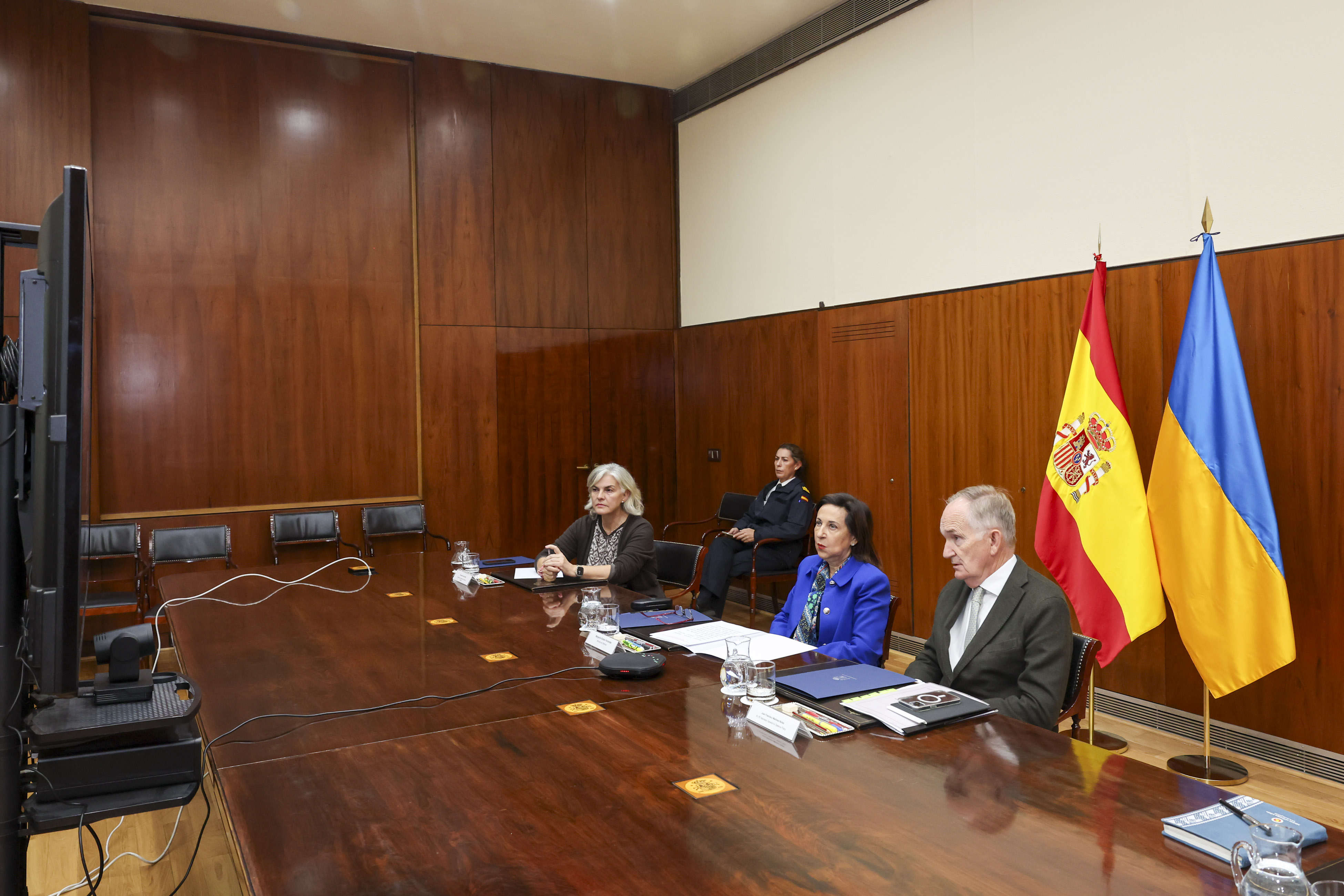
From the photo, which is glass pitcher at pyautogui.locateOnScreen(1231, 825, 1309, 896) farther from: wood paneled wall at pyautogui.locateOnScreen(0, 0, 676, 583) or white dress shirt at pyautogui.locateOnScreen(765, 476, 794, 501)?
wood paneled wall at pyautogui.locateOnScreen(0, 0, 676, 583)

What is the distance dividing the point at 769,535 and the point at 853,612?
327 centimetres

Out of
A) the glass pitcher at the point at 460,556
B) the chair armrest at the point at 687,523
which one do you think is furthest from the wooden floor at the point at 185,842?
the chair armrest at the point at 687,523

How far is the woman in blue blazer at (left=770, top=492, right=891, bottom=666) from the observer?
3.17 m

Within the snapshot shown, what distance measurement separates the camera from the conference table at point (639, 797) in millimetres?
1496

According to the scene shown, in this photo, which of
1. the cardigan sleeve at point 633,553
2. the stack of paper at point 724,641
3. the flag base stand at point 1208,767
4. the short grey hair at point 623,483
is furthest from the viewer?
the short grey hair at point 623,483

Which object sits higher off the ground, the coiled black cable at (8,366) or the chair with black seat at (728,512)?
the coiled black cable at (8,366)

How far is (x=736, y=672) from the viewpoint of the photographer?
2.42 m

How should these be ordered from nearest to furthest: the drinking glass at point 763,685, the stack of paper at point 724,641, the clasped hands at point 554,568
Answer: the drinking glass at point 763,685 → the stack of paper at point 724,641 → the clasped hands at point 554,568

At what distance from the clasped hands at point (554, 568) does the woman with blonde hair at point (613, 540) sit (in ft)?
0.13

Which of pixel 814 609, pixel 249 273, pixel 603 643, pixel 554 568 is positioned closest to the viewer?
pixel 603 643

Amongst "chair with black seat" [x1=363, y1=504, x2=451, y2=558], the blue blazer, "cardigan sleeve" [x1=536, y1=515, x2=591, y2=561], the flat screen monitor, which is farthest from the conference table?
"chair with black seat" [x1=363, y1=504, x2=451, y2=558]

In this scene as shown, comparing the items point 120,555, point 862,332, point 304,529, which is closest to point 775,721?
point 862,332

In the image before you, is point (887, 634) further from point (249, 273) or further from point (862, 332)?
point (249, 273)

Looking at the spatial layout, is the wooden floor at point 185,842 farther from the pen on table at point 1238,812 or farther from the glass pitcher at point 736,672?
the pen on table at point 1238,812
